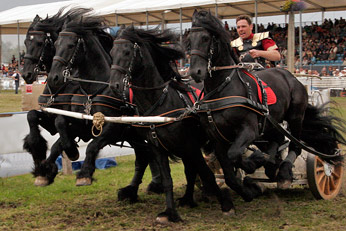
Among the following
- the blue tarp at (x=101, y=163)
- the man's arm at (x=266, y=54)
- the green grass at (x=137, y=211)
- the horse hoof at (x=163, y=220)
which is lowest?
the blue tarp at (x=101, y=163)

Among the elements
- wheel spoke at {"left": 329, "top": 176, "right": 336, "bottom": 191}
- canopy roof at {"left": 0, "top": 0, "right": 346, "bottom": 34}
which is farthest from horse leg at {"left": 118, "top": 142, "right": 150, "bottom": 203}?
canopy roof at {"left": 0, "top": 0, "right": 346, "bottom": 34}

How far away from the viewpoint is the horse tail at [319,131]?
640 cm

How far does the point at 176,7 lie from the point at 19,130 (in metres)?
13.7

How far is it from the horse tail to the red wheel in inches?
8.4

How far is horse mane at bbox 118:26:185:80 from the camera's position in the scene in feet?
18.1

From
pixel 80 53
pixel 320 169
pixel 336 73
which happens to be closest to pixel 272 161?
pixel 320 169

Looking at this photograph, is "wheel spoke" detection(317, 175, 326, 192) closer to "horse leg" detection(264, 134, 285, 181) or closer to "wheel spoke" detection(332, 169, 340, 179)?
"wheel spoke" detection(332, 169, 340, 179)

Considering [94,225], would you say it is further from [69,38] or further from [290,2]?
[290,2]

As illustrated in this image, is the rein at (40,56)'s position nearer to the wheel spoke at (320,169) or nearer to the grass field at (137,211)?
the grass field at (137,211)

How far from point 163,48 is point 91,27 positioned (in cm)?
108

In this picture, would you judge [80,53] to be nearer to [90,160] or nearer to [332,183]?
[90,160]

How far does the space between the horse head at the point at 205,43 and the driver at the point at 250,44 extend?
4.13 feet

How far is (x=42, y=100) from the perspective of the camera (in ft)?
20.7

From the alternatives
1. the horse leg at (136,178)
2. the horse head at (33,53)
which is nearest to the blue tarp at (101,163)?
the horse leg at (136,178)
